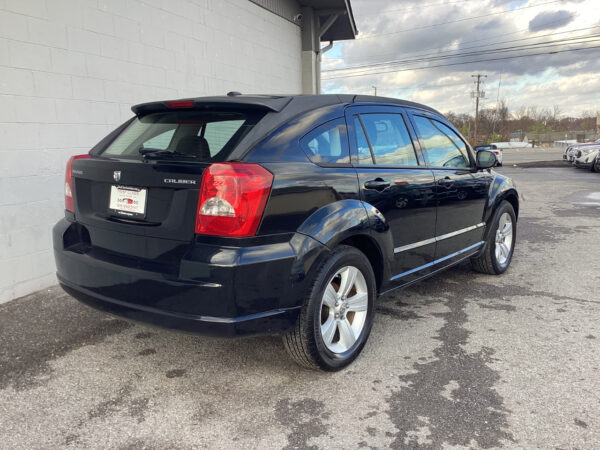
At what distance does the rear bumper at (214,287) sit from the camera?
2418mm

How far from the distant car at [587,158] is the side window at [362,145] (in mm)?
18869

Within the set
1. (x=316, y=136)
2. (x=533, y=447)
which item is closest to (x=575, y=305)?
(x=533, y=447)

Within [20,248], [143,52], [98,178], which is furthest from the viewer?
[143,52]

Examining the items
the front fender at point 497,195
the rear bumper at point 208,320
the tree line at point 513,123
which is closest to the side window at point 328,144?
the rear bumper at point 208,320

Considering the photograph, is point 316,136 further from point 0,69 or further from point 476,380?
point 0,69

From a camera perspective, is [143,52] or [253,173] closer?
[253,173]

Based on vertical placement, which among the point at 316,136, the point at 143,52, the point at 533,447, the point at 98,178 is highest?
the point at 143,52

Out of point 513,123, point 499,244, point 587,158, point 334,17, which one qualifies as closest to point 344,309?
point 499,244

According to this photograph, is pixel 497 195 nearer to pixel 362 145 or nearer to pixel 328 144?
pixel 362 145

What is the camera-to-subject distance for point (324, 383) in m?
2.89

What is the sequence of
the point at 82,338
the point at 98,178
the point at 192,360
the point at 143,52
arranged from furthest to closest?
1. the point at 143,52
2. the point at 82,338
3. the point at 192,360
4. the point at 98,178

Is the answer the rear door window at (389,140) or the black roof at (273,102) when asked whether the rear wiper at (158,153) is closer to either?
the black roof at (273,102)

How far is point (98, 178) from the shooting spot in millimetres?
2871

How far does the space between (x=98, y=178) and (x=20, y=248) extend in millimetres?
2186
